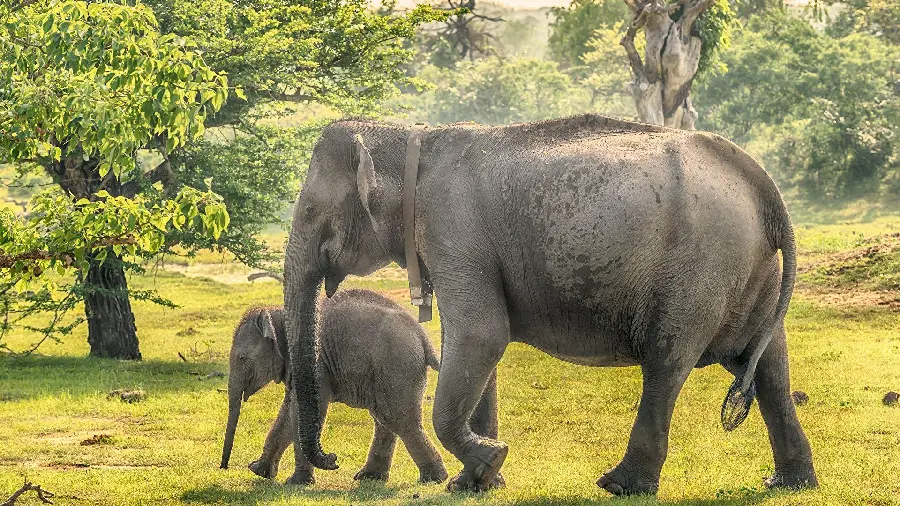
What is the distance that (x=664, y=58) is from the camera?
28359mm

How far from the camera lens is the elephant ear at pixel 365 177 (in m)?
9.31

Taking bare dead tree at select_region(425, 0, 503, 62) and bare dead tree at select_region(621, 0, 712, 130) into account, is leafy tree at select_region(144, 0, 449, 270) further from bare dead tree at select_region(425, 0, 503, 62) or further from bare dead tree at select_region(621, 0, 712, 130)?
bare dead tree at select_region(425, 0, 503, 62)

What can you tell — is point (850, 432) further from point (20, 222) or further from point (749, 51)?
point (749, 51)

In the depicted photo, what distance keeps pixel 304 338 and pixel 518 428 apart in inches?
182

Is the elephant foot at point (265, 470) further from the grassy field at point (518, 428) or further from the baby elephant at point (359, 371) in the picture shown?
the grassy field at point (518, 428)

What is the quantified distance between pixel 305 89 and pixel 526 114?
5278 centimetres

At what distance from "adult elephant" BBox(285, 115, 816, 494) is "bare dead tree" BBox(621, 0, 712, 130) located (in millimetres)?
19043

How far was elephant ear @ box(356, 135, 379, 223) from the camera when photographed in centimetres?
931

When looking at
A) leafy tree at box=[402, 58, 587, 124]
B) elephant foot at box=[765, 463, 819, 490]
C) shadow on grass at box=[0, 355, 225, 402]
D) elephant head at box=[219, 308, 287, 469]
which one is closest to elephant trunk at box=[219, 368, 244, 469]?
elephant head at box=[219, 308, 287, 469]

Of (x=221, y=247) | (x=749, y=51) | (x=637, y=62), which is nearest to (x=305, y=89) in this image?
(x=221, y=247)

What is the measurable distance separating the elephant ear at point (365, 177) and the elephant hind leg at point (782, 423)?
300cm

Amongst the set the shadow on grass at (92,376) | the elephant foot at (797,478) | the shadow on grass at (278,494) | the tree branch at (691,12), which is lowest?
the shadow on grass at (92,376)

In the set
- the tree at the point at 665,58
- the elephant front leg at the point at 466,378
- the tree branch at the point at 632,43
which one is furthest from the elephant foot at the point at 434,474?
the tree at the point at 665,58

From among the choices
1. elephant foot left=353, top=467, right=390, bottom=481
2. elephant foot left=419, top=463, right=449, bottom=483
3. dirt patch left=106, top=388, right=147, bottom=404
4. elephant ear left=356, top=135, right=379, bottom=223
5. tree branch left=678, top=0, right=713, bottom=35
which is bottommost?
dirt patch left=106, top=388, right=147, bottom=404
